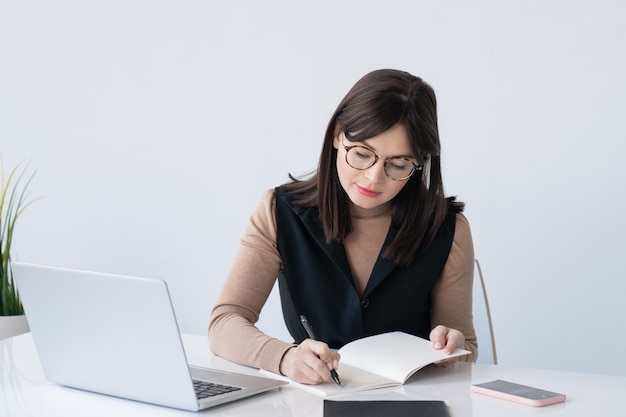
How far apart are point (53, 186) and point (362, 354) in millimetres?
2505

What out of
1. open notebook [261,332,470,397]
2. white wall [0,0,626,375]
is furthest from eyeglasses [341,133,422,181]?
white wall [0,0,626,375]

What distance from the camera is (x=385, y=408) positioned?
121 cm

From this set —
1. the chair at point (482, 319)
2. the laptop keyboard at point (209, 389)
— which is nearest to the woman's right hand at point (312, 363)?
the laptop keyboard at point (209, 389)

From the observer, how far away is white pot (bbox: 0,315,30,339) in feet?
10.1

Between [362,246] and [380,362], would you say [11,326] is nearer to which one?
[362,246]

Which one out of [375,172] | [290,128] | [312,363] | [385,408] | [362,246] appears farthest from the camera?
[290,128]

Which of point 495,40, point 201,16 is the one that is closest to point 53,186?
point 201,16

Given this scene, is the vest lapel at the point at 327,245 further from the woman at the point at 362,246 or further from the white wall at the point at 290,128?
the white wall at the point at 290,128

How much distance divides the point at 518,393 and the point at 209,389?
50cm

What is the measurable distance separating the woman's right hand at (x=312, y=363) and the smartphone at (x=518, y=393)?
247 mm

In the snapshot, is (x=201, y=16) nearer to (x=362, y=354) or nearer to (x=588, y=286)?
(x=588, y=286)

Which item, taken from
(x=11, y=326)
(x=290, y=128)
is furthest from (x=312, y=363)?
(x=11, y=326)

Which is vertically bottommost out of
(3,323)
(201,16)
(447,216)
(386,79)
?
(3,323)

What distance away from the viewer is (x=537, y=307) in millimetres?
2654
